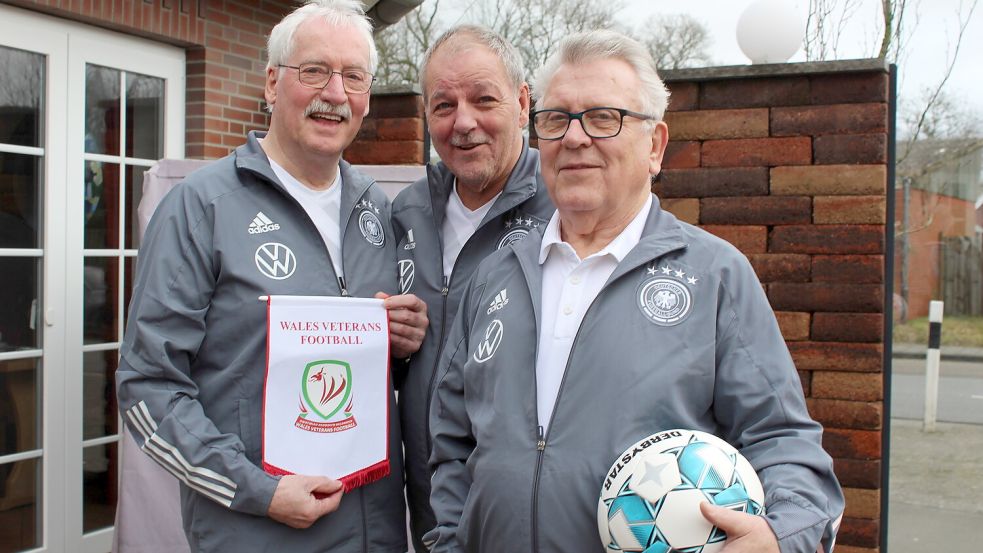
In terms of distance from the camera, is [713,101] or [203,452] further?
[713,101]

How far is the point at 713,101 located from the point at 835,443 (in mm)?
1545

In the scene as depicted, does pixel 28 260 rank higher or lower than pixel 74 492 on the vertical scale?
higher

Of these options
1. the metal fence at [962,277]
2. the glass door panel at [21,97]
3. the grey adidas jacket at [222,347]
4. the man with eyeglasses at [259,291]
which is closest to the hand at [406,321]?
the man with eyeglasses at [259,291]

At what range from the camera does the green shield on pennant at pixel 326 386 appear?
101 inches

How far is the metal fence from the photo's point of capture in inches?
1051

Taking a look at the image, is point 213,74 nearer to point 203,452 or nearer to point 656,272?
point 203,452

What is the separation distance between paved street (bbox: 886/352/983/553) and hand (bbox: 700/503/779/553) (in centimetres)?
547

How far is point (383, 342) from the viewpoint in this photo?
2.69 metres

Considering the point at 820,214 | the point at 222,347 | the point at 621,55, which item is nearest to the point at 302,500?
the point at 222,347

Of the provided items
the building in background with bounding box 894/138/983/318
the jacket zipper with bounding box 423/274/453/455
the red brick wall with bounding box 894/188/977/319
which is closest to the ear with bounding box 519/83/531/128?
the jacket zipper with bounding box 423/274/453/455

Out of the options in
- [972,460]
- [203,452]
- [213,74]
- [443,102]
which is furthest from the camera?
[972,460]

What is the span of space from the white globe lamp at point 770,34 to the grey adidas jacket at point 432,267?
66.6 inches

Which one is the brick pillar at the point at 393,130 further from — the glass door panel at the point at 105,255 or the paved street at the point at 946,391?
the paved street at the point at 946,391

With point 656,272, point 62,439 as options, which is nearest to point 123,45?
point 62,439
